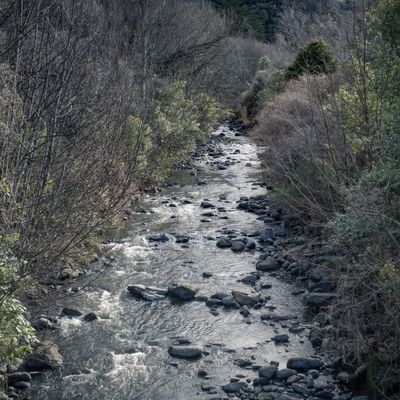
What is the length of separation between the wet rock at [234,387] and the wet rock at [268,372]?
0.28m

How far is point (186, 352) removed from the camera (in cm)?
764

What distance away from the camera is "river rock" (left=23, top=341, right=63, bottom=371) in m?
7.07

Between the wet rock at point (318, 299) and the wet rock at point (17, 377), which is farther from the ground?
the wet rock at point (318, 299)

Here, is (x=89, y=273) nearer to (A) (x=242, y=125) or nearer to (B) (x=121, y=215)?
(B) (x=121, y=215)

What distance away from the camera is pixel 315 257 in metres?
10.5

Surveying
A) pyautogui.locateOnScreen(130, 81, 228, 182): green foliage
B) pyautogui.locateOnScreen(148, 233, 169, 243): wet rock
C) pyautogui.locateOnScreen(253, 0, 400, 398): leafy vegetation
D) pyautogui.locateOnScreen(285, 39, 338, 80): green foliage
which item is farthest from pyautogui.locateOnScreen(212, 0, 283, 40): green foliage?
pyautogui.locateOnScreen(253, 0, 400, 398): leafy vegetation

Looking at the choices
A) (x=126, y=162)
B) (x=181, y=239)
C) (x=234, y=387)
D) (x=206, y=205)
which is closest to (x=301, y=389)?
(x=234, y=387)

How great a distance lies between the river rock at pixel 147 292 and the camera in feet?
30.6

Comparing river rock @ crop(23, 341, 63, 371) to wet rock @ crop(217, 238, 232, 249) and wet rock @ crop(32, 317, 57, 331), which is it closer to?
wet rock @ crop(32, 317, 57, 331)

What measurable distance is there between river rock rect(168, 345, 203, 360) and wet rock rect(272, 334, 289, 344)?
3.50ft

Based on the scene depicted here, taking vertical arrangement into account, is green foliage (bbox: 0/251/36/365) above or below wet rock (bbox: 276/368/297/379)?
above

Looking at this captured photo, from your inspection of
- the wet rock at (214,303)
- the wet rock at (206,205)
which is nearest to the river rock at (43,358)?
the wet rock at (214,303)

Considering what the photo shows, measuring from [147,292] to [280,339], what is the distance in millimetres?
2437

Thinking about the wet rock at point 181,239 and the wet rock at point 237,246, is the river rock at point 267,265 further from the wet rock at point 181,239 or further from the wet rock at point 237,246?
the wet rock at point 181,239
